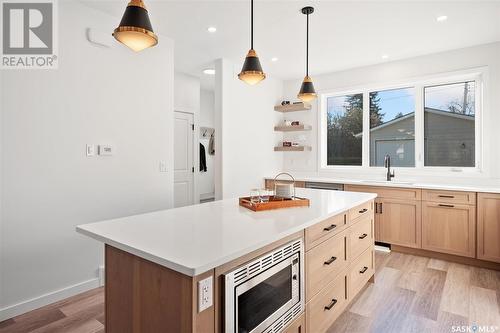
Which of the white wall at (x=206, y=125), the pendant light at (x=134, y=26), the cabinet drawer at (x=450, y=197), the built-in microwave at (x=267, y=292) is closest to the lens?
the built-in microwave at (x=267, y=292)

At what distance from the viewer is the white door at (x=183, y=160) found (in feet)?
16.7

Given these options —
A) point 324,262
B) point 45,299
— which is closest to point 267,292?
point 324,262

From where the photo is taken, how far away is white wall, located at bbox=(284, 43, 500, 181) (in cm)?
364

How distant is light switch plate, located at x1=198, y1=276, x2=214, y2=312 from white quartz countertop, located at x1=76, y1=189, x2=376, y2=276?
2.8 inches

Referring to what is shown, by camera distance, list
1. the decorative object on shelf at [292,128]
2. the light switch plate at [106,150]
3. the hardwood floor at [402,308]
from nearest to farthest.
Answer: the hardwood floor at [402,308] → the light switch plate at [106,150] → the decorative object on shelf at [292,128]

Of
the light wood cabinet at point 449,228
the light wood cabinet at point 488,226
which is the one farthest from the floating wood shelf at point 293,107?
the light wood cabinet at point 488,226

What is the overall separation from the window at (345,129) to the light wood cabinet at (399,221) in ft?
3.67

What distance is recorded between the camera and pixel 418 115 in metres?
4.27

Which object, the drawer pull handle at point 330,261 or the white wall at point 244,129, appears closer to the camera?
the drawer pull handle at point 330,261

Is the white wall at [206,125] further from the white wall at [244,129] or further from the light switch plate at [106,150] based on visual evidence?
the light switch plate at [106,150]

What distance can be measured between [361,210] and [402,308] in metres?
0.86

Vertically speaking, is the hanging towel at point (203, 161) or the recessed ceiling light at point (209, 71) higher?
the recessed ceiling light at point (209, 71)

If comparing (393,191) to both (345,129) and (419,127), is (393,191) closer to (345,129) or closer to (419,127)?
(419,127)

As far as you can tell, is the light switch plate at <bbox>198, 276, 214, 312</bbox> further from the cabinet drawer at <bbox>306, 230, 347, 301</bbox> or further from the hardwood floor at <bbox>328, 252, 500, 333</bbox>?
the hardwood floor at <bbox>328, 252, 500, 333</bbox>
